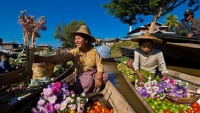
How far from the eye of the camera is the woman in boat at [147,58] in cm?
383

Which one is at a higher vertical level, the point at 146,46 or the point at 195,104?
the point at 146,46

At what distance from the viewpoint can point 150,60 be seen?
4020 mm

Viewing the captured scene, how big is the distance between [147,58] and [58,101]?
219cm

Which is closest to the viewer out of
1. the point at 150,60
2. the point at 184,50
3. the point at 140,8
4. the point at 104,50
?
the point at 150,60

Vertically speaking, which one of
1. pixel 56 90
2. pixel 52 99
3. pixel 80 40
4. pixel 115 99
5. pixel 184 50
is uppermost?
pixel 80 40

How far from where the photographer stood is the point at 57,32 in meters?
50.1

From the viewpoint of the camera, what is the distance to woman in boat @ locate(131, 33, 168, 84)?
3832 mm

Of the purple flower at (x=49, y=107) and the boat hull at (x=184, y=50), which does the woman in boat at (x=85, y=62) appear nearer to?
the purple flower at (x=49, y=107)

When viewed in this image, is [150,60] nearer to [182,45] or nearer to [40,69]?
[182,45]

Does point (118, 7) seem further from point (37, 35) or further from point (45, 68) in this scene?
point (37, 35)

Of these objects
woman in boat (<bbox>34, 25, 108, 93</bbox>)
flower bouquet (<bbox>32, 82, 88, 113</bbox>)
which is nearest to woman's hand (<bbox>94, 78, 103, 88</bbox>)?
woman in boat (<bbox>34, 25, 108, 93</bbox>)

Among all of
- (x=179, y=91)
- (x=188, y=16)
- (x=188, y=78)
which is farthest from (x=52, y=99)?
(x=188, y=16)

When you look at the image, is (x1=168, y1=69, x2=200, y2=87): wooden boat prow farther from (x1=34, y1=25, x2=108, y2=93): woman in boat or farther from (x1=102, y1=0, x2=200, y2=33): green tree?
(x1=102, y1=0, x2=200, y2=33): green tree

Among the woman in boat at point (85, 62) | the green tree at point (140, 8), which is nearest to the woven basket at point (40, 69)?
the woman in boat at point (85, 62)
